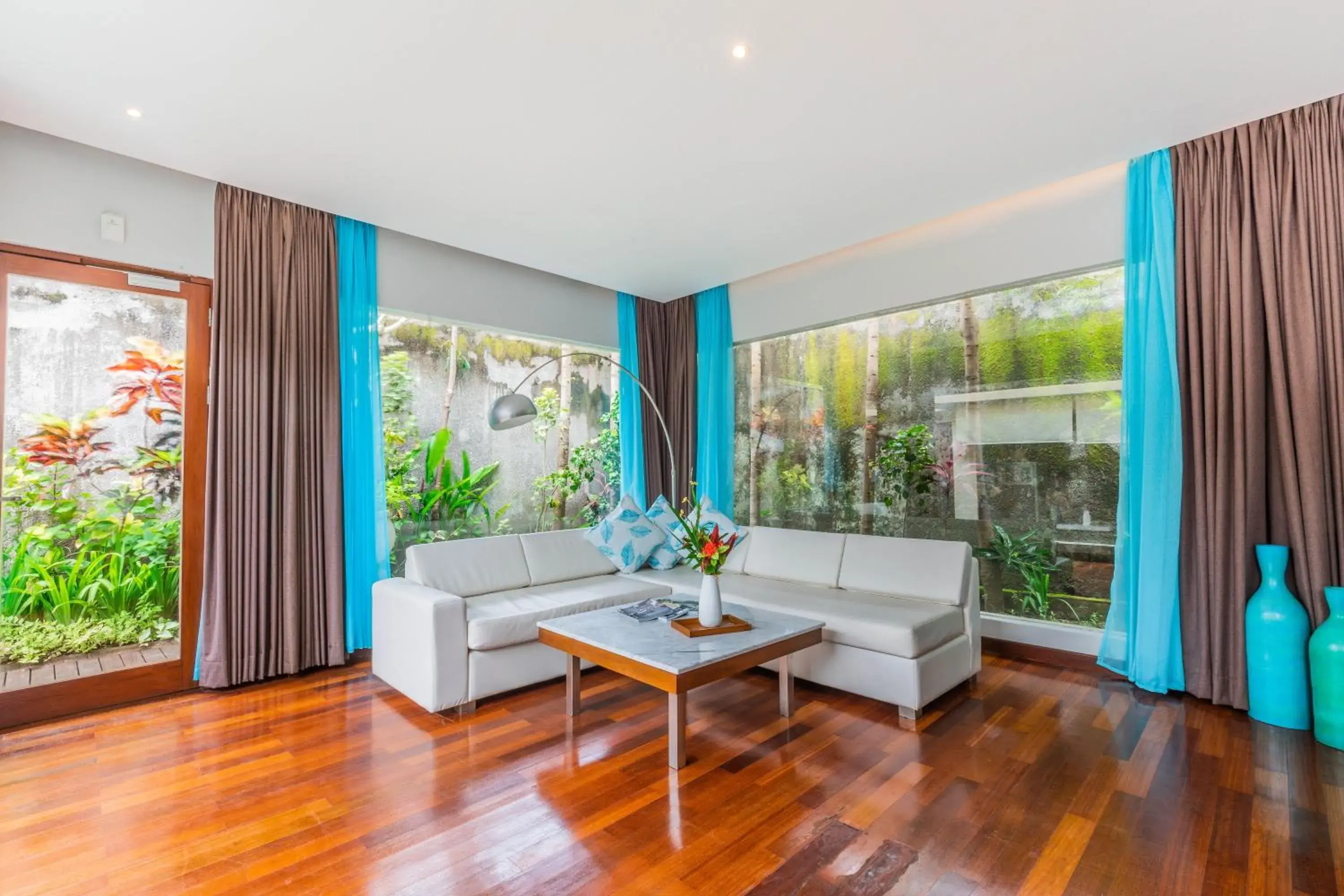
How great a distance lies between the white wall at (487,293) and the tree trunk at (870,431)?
90.9 inches

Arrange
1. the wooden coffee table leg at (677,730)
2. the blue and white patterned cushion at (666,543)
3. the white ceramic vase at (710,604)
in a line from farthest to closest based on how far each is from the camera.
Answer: the blue and white patterned cushion at (666,543), the white ceramic vase at (710,604), the wooden coffee table leg at (677,730)

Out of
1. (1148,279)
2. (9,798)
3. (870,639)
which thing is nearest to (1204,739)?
(870,639)

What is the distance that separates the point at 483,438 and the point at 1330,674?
4908mm

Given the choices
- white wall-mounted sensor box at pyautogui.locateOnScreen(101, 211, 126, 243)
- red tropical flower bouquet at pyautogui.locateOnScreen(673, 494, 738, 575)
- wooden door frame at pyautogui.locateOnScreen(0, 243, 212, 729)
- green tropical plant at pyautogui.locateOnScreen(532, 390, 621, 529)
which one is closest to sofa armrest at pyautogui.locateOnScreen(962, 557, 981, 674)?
red tropical flower bouquet at pyautogui.locateOnScreen(673, 494, 738, 575)

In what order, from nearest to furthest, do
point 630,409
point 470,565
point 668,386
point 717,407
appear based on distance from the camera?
point 470,565, point 717,407, point 630,409, point 668,386

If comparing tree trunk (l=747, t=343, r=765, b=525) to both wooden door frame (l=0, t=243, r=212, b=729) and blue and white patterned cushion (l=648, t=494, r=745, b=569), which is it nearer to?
blue and white patterned cushion (l=648, t=494, r=745, b=569)

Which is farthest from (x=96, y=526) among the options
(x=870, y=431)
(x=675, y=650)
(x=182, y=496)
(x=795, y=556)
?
(x=870, y=431)

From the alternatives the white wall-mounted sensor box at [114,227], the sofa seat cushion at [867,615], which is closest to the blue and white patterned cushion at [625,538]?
the sofa seat cushion at [867,615]

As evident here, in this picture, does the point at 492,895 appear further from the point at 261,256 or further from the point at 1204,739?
the point at 261,256

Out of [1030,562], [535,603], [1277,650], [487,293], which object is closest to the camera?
[1277,650]

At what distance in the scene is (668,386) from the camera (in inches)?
237

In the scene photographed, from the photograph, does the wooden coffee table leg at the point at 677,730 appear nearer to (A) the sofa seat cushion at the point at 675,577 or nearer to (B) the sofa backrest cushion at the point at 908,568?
(A) the sofa seat cushion at the point at 675,577

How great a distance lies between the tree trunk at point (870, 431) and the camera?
4.69 m

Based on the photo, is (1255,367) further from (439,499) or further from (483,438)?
(439,499)
